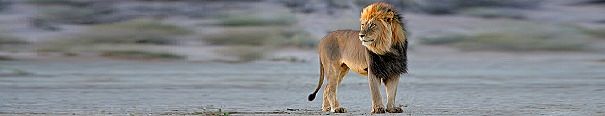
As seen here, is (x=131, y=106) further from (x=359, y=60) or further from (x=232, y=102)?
(x=359, y=60)

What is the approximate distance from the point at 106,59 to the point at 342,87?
6787mm

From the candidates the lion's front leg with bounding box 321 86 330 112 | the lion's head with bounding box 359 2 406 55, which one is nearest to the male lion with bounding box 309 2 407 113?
the lion's head with bounding box 359 2 406 55

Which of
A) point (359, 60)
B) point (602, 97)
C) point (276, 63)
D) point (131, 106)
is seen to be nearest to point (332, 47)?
point (359, 60)

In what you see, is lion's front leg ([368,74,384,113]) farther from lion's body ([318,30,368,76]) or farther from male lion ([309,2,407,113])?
lion's body ([318,30,368,76])

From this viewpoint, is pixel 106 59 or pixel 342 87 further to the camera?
pixel 106 59

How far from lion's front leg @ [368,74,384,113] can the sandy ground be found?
529mm

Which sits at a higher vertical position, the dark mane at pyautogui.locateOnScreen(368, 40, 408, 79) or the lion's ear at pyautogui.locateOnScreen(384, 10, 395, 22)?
the lion's ear at pyautogui.locateOnScreen(384, 10, 395, 22)

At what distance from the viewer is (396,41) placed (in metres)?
15.6

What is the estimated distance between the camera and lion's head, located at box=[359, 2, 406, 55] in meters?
15.4

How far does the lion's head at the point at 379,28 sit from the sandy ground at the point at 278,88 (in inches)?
39.0

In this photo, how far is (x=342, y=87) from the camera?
23484 mm

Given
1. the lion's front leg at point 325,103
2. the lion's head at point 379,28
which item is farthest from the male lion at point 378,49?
the lion's front leg at point 325,103

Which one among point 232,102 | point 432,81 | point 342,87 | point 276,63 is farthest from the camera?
point 276,63

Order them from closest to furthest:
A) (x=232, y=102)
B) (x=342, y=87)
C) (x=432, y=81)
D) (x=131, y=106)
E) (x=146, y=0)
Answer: (x=131, y=106) → (x=232, y=102) → (x=342, y=87) → (x=432, y=81) → (x=146, y=0)
